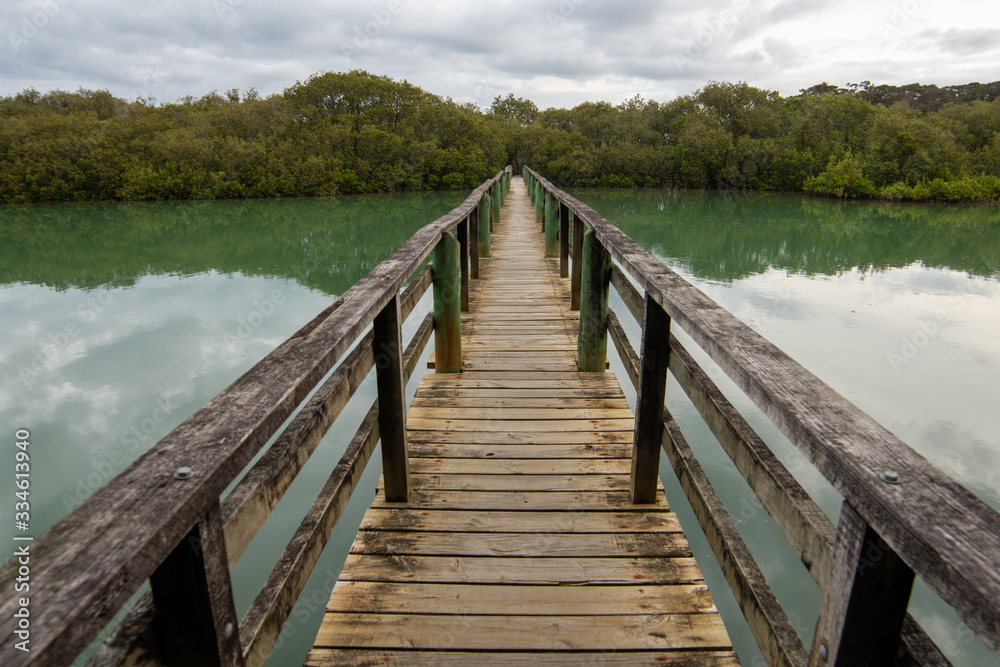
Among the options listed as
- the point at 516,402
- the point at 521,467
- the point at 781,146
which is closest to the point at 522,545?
the point at 521,467

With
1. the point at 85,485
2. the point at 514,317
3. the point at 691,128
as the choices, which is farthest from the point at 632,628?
the point at 691,128

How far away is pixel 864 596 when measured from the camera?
2.76 ft

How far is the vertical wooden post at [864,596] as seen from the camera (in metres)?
0.82

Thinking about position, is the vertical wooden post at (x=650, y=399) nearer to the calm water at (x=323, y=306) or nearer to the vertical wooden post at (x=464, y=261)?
the calm water at (x=323, y=306)

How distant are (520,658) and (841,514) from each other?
1093 millimetres

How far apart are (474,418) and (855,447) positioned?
7.97 feet

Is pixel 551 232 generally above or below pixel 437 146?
below

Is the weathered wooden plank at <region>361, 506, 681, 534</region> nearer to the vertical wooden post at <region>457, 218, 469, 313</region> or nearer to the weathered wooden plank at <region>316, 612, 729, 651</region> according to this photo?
the weathered wooden plank at <region>316, 612, 729, 651</region>

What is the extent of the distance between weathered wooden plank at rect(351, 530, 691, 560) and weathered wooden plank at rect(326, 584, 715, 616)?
0.53ft

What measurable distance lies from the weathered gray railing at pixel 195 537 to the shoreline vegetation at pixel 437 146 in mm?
33297

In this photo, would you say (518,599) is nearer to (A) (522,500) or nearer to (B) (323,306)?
(A) (522,500)

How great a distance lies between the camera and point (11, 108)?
35.7 m

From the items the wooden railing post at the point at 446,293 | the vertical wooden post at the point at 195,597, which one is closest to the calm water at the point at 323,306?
the wooden railing post at the point at 446,293

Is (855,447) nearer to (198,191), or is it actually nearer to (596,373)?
(596,373)
